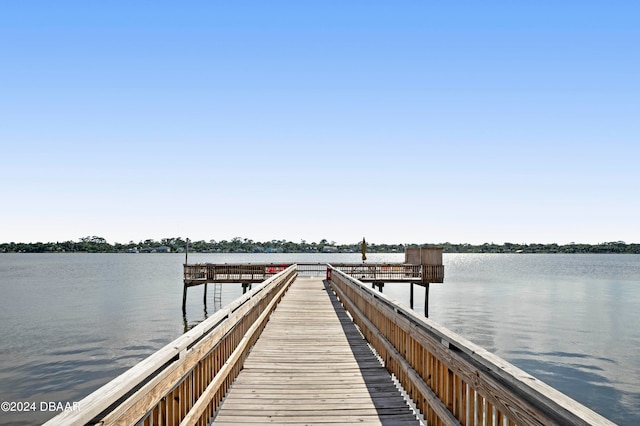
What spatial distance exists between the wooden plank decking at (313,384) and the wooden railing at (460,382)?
1.32ft

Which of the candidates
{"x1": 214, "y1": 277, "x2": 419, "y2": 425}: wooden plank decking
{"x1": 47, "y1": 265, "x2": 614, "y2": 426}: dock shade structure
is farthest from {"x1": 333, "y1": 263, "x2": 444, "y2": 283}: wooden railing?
{"x1": 47, "y1": 265, "x2": 614, "y2": 426}: dock shade structure

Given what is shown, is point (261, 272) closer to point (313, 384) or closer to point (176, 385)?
point (313, 384)

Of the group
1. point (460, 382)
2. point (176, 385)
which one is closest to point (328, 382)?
point (460, 382)

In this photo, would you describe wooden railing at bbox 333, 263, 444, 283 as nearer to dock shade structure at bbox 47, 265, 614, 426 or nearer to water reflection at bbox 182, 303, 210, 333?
water reflection at bbox 182, 303, 210, 333

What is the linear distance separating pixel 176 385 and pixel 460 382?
8.82 feet

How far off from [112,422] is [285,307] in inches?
555

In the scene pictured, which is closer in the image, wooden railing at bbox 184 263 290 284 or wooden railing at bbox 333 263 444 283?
wooden railing at bbox 333 263 444 283

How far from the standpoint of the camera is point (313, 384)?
7238mm

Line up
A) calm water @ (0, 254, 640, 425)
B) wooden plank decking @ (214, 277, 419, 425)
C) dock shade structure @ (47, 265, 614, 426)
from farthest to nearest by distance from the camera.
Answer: calm water @ (0, 254, 640, 425)
wooden plank decking @ (214, 277, 419, 425)
dock shade structure @ (47, 265, 614, 426)

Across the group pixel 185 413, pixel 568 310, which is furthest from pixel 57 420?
pixel 568 310

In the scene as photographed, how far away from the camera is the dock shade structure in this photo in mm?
3088

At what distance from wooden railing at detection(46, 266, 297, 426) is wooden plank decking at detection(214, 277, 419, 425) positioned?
429 mm

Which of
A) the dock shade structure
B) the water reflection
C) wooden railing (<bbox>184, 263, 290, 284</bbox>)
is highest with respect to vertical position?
the dock shade structure

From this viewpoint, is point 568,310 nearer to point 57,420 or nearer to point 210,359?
point 210,359
